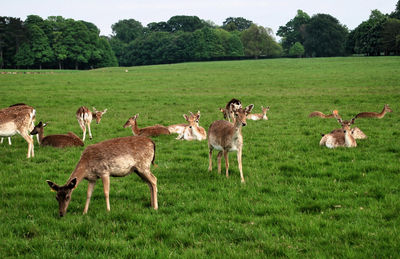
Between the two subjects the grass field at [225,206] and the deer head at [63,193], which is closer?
the grass field at [225,206]

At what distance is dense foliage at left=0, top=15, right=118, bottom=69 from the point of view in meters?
82.5

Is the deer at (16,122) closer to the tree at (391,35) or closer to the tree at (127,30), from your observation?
the tree at (391,35)

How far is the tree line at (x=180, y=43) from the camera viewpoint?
82875mm

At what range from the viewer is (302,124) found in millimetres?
15500

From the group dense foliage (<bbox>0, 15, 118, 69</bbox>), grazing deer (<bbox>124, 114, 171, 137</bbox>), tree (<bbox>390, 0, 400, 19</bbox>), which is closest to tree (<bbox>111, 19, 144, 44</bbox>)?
dense foliage (<bbox>0, 15, 118, 69</bbox>)

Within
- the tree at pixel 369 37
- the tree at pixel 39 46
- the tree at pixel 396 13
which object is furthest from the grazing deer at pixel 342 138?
the tree at pixel 396 13

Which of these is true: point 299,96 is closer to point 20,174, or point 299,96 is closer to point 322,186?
point 322,186

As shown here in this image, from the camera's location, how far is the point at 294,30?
13400 centimetres

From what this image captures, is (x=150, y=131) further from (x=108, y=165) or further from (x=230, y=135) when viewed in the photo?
(x=108, y=165)

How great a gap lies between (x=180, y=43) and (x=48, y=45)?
36.6m

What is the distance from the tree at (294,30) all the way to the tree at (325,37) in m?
8.58

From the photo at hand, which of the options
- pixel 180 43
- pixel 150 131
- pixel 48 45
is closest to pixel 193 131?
pixel 150 131

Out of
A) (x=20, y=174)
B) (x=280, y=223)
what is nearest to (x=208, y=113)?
(x=20, y=174)

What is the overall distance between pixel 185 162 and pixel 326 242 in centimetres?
532
